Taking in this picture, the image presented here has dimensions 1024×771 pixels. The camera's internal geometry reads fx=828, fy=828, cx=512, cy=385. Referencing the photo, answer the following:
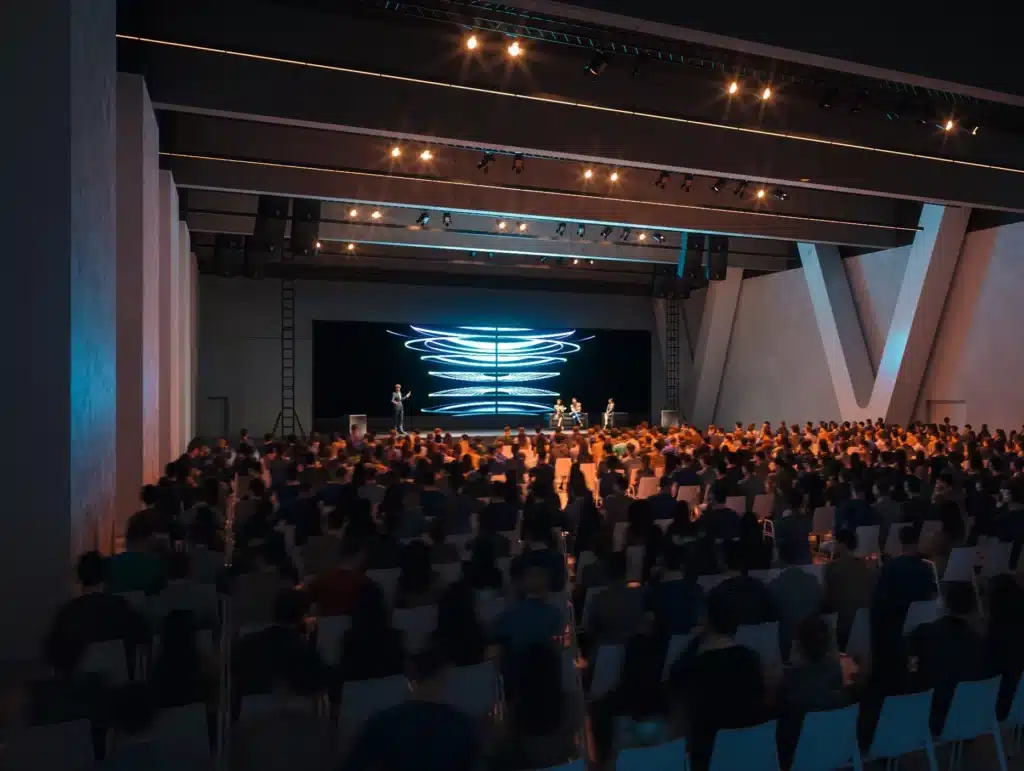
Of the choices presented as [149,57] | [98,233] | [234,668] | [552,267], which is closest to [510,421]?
[552,267]

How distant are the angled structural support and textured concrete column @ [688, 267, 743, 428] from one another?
12.2 feet

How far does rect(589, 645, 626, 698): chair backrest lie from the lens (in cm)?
417

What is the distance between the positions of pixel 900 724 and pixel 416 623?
255 cm

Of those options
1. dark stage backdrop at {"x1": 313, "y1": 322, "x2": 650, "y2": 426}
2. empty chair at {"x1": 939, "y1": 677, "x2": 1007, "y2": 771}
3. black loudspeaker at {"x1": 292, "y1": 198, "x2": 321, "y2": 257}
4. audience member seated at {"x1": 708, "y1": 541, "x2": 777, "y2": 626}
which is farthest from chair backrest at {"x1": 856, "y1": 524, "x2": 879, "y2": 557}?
dark stage backdrop at {"x1": 313, "y1": 322, "x2": 650, "y2": 426}

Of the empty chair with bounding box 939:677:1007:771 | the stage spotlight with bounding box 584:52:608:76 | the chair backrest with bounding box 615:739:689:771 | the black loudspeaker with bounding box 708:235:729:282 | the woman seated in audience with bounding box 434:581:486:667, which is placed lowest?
the empty chair with bounding box 939:677:1007:771

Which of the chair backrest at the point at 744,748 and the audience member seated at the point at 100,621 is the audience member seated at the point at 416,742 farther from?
the audience member seated at the point at 100,621

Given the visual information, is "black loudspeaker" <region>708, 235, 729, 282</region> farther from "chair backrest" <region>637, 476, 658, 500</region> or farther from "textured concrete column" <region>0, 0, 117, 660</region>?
"textured concrete column" <region>0, 0, 117, 660</region>

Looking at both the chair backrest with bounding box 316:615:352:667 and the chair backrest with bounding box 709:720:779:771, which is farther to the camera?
the chair backrest with bounding box 316:615:352:667

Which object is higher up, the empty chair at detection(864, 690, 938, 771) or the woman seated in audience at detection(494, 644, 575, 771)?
the woman seated in audience at detection(494, 644, 575, 771)

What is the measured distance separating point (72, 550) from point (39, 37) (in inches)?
137

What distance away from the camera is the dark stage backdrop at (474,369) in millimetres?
23719

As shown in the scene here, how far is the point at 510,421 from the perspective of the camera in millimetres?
25812

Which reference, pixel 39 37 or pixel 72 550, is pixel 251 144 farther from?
pixel 72 550

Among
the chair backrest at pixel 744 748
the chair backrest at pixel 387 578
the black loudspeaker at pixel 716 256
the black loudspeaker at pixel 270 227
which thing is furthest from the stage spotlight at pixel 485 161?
the chair backrest at pixel 744 748
